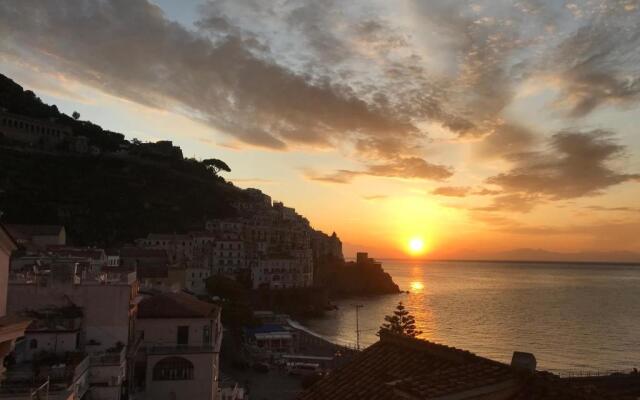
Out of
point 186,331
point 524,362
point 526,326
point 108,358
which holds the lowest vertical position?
point 526,326

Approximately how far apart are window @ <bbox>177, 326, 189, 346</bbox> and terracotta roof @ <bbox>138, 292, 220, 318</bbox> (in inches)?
29.3

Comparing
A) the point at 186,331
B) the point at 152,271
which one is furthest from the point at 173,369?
the point at 152,271

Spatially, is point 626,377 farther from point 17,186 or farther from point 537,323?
point 17,186

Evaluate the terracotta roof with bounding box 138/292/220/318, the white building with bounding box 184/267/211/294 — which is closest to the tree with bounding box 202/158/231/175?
the white building with bounding box 184/267/211/294

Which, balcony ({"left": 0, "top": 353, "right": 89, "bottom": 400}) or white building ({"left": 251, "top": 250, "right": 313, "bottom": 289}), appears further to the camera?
white building ({"left": 251, "top": 250, "right": 313, "bottom": 289})

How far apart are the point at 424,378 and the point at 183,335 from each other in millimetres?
27022

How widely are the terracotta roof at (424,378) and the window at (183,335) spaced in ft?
77.8

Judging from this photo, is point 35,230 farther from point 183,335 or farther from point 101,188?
point 183,335

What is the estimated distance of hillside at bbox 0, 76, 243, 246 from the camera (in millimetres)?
102625

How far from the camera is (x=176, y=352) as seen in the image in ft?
103

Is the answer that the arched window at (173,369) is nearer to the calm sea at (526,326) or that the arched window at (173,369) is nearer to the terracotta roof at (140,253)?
the calm sea at (526,326)

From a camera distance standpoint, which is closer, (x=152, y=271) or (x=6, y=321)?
(x=6, y=321)

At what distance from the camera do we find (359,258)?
175 metres

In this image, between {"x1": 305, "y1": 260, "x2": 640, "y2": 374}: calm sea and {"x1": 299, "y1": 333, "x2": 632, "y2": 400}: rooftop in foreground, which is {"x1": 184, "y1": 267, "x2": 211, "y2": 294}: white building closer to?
{"x1": 305, "y1": 260, "x2": 640, "y2": 374}: calm sea
